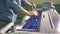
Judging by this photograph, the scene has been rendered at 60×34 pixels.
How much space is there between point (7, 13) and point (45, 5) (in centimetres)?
68

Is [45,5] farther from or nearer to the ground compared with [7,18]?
farther from the ground

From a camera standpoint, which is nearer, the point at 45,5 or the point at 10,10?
the point at 10,10

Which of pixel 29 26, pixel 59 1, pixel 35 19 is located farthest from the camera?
pixel 59 1

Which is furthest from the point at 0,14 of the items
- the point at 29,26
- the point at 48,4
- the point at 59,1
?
the point at 59,1

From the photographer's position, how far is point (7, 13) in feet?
6.24

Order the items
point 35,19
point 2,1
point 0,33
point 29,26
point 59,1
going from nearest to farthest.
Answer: point 0,33, point 2,1, point 29,26, point 35,19, point 59,1

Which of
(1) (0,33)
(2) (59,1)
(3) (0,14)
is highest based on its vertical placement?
(2) (59,1)

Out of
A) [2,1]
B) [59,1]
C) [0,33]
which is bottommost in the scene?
[0,33]

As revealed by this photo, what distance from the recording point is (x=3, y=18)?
188 cm

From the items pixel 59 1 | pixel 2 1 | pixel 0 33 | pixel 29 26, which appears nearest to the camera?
pixel 0 33

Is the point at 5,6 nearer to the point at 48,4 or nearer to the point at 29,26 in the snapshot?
the point at 29,26

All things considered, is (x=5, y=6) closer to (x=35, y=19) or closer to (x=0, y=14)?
(x=0, y=14)

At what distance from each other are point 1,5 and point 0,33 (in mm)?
797

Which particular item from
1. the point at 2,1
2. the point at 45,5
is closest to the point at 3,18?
the point at 2,1
